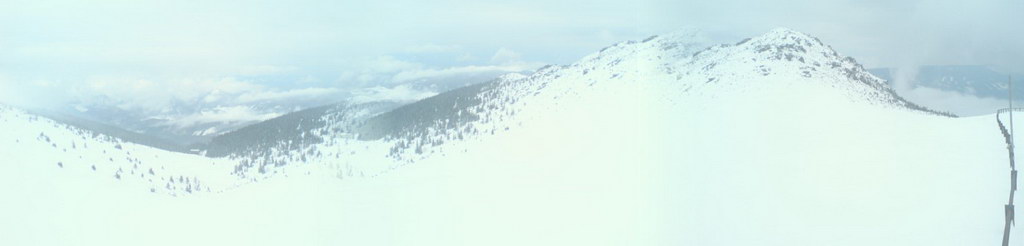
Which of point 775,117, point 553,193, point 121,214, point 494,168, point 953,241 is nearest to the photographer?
point 953,241

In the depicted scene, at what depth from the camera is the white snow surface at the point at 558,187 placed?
5.27 metres

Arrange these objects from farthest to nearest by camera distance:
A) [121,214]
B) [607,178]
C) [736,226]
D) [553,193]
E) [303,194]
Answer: [607,178], [553,193], [303,194], [736,226], [121,214]

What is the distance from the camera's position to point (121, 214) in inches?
212

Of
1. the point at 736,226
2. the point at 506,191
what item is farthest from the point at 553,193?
the point at 736,226

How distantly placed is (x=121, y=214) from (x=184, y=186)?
0.68 metres

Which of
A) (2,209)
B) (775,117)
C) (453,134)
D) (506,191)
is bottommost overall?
(2,209)

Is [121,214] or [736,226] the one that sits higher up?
[736,226]

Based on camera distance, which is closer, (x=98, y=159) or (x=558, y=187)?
(x=98, y=159)

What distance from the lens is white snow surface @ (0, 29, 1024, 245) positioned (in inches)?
208

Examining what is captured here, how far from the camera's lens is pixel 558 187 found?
7.52m

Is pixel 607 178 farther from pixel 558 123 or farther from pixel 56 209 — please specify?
pixel 56 209

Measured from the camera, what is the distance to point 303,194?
6.57 m

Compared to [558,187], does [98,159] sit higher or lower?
lower

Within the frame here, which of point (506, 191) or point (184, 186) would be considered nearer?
point (184, 186)
